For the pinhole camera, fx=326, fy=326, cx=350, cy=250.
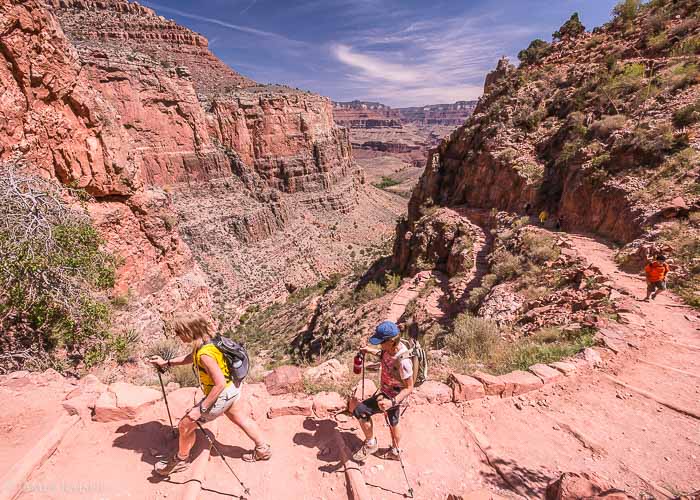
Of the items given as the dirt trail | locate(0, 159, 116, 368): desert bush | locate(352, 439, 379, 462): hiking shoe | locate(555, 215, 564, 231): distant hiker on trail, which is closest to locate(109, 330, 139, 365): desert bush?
locate(0, 159, 116, 368): desert bush

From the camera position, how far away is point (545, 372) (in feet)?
17.4

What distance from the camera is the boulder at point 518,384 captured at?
5078mm

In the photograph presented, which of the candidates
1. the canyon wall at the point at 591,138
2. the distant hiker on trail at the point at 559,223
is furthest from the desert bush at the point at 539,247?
the canyon wall at the point at 591,138

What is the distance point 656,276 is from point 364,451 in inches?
307

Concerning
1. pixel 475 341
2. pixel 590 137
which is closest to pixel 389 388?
pixel 475 341

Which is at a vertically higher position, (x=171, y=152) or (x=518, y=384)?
(x=171, y=152)

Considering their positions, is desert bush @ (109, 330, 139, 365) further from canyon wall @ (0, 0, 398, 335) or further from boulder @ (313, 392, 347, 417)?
boulder @ (313, 392, 347, 417)

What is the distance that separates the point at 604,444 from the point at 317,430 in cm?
371

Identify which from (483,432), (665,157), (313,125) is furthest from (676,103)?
(313,125)

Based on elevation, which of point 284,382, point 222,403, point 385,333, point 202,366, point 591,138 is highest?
point 591,138

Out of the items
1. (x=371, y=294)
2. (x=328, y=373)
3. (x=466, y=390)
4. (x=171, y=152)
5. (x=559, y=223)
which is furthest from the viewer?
(x=171, y=152)

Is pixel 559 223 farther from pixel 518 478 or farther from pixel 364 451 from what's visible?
pixel 364 451

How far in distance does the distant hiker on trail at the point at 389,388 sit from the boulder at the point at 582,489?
1.51 m

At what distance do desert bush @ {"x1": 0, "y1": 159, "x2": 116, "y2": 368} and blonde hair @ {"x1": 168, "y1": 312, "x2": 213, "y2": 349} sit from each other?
12.3ft
